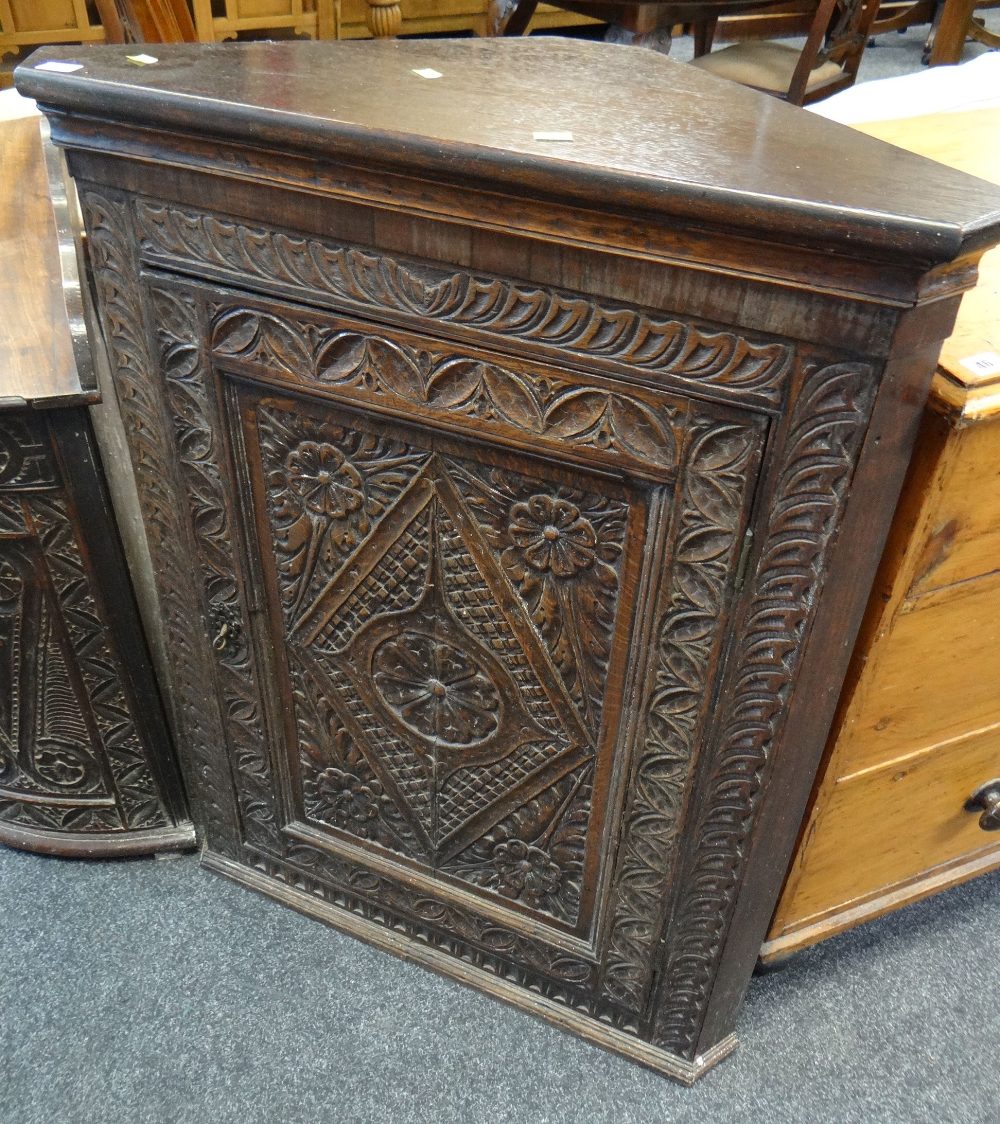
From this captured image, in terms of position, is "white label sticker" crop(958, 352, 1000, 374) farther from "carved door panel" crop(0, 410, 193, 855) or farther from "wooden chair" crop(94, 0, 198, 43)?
"wooden chair" crop(94, 0, 198, 43)

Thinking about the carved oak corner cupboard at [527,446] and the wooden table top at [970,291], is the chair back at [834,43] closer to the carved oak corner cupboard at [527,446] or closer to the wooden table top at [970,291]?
the wooden table top at [970,291]

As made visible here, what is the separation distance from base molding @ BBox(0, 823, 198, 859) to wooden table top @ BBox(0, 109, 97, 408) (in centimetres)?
65

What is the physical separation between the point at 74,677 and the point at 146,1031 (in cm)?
43

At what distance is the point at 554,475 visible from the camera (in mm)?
861

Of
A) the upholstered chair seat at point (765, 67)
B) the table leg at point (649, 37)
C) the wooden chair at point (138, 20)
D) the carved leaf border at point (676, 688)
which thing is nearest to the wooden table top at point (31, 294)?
the wooden chair at point (138, 20)

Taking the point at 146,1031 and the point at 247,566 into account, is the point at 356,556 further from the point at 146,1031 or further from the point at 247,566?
the point at 146,1031

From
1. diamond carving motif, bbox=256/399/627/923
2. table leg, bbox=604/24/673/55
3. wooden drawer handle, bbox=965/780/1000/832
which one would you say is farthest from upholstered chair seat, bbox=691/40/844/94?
diamond carving motif, bbox=256/399/627/923

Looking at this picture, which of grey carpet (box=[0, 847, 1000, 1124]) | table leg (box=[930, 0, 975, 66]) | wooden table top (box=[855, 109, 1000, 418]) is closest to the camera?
wooden table top (box=[855, 109, 1000, 418])

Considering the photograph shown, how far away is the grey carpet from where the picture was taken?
45.4 inches

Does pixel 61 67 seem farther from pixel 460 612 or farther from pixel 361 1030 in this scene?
pixel 361 1030

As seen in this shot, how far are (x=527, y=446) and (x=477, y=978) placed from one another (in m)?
0.74

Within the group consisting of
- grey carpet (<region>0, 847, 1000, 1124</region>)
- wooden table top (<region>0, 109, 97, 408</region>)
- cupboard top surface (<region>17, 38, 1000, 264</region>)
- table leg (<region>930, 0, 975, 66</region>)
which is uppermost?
cupboard top surface (<region>17, 38, 1000, 264</region>)

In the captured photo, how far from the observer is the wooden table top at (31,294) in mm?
1011

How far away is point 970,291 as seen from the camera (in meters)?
0.89
